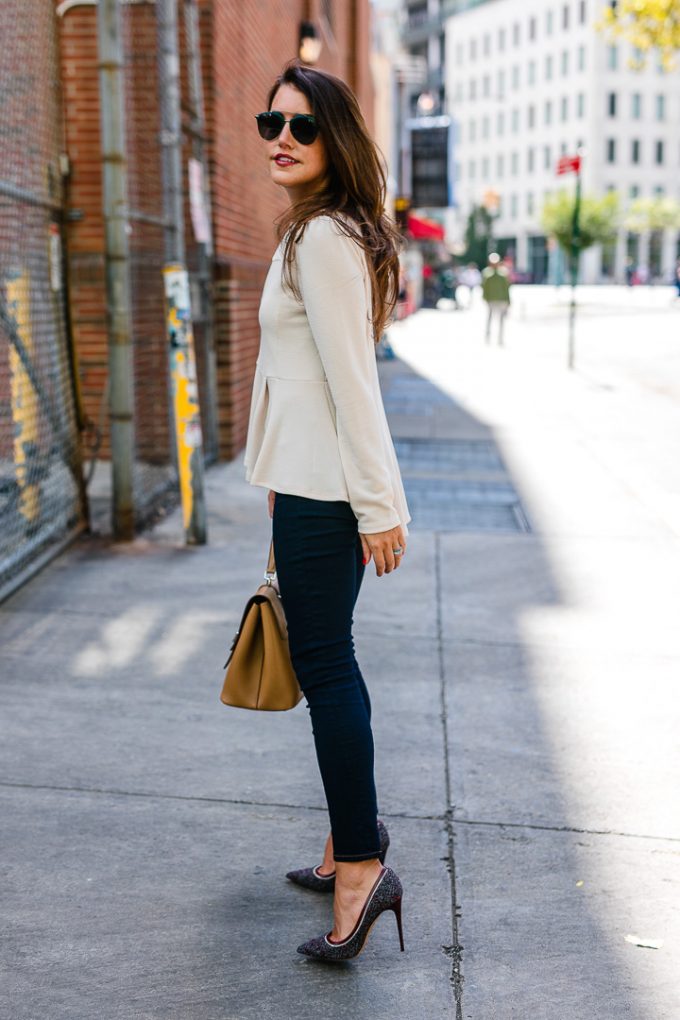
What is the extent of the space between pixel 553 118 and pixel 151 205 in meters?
95.5

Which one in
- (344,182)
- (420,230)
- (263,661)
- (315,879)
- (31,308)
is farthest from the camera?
(420,230)

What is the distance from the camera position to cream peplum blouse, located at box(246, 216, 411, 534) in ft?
7.93

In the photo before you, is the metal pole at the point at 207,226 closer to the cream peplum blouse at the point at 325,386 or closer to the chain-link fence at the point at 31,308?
the chain-link fence at the point at 31,308

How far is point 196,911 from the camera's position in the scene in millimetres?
2873

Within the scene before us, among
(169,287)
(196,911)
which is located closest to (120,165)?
(169,287)

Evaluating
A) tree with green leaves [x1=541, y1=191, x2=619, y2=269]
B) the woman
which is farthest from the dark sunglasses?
tree with green leaves [x1=541, y1=191, x2=619, y2=269]

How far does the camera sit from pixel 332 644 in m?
2.57

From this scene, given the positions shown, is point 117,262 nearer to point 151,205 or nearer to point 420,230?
point 151,205

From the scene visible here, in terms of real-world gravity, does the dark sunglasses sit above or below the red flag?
below

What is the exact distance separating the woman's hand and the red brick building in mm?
5214

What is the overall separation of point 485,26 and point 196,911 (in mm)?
110983

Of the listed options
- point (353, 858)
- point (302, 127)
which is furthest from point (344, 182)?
point (353, 858)

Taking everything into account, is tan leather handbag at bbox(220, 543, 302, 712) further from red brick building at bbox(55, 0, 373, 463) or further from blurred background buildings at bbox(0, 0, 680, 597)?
red brick building at bbox(55, 0, 373, 463)

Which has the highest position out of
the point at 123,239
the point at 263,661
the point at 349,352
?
the point at 123,239
